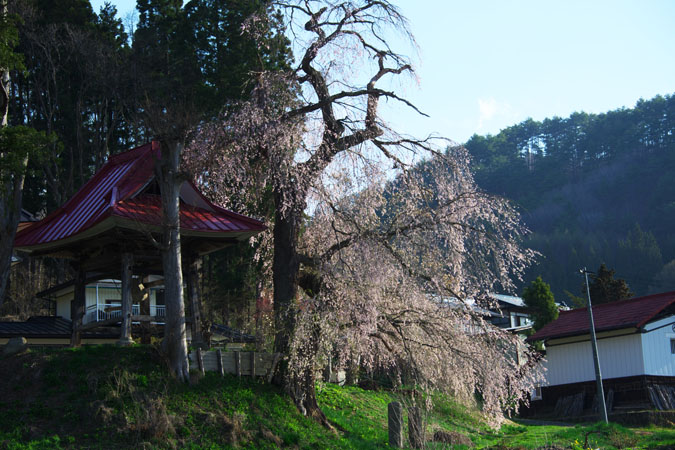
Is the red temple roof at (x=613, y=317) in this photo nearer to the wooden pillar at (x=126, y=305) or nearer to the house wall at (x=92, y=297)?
the house wall at (x=92, y=297)

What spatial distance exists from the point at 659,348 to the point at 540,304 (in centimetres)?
815

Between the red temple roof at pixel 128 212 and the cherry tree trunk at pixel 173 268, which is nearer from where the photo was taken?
the cherry tree trunk at pixel 173 268

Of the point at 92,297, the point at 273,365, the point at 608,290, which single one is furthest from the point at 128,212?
the point at 608,290

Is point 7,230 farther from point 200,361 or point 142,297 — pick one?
point 200,361

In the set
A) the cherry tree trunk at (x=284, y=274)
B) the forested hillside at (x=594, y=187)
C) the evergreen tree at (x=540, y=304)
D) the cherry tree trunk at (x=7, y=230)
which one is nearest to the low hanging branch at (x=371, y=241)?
the cherry tree trunk at (x=284, y=274)

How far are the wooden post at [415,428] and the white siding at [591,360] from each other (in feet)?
52.8

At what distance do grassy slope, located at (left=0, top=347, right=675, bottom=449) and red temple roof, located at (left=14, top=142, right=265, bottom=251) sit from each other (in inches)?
105

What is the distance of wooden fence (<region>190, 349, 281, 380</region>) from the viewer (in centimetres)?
1421

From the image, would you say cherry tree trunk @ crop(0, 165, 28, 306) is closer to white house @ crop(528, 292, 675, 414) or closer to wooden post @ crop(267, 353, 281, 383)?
wooden post @ crop(267, 353, 281, 383)

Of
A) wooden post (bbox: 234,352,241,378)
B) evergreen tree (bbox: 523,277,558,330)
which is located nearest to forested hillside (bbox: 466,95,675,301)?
evergreen tree (bbox: 523,277,558,330)

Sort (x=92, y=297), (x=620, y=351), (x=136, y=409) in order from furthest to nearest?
(x=92, y=297) → (x=620, y=351) → (x=136, y=409)

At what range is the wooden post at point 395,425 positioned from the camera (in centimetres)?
1462

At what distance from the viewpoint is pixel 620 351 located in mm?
27484

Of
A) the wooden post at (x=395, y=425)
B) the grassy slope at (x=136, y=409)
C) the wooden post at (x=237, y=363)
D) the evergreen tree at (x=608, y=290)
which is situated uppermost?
the evergreen tree at (x=608, y=290)
